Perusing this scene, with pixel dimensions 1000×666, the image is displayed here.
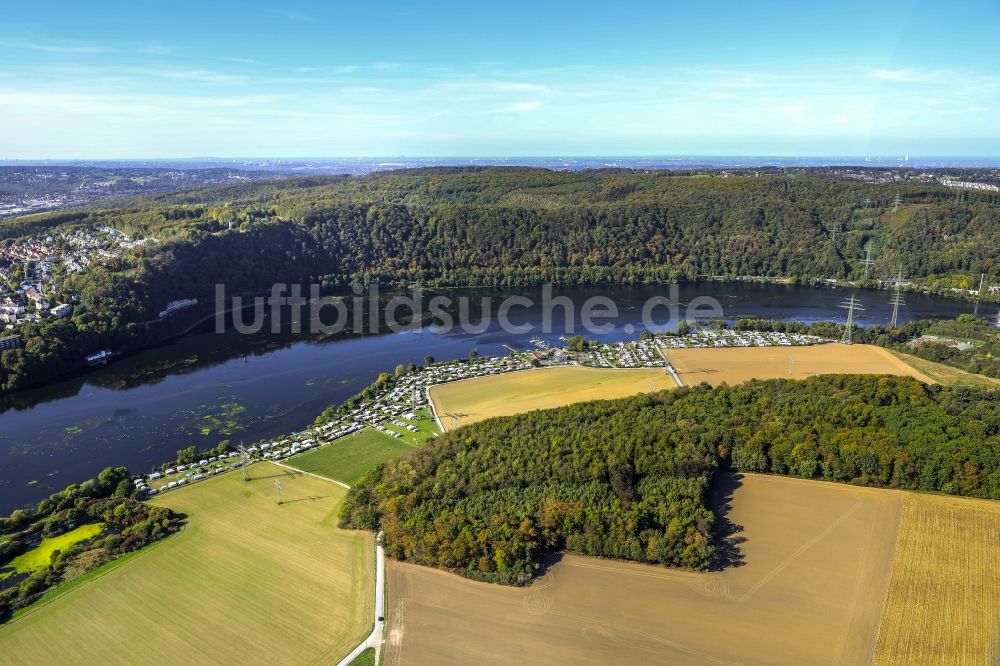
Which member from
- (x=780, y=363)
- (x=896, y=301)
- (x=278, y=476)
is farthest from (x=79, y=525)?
(x=896, y=301)

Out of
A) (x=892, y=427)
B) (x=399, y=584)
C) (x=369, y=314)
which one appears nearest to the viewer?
(x=399, y=584)

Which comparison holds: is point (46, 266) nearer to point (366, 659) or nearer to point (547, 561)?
point (366, 659)

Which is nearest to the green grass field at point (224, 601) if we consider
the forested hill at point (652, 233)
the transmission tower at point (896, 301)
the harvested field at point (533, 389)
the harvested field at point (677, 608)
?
the harvested field at point (677, 608)

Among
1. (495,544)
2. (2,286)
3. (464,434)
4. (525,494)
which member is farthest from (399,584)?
(2,286)

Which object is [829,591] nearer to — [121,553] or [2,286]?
[121,553]

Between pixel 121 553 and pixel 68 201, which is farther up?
pixel 68 201

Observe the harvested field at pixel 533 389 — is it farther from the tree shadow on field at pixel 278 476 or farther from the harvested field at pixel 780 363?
the tree shadow on field at pixel 278 476
